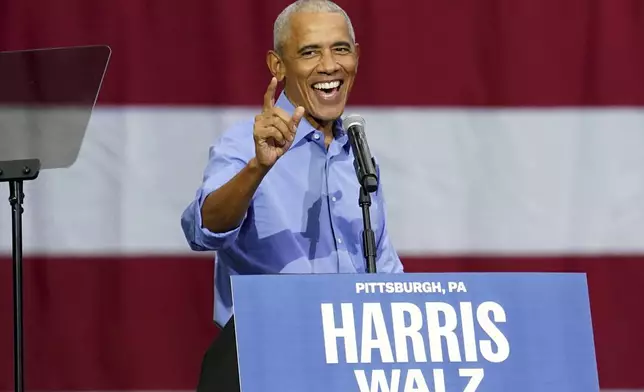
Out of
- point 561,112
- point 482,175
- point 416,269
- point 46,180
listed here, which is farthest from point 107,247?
point 561,112

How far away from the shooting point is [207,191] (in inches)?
67.6

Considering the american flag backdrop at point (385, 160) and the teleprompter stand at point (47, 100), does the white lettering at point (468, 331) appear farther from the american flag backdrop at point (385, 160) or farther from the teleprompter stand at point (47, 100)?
the american flag backdrop at point (385, 160)

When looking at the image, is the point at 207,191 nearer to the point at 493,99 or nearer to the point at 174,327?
the point at 174,327

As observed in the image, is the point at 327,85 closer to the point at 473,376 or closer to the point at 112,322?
the point at 473,376

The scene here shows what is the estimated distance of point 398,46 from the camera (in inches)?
103

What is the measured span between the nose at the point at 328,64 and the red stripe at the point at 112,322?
0.75 metres

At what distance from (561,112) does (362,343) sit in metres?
1.38

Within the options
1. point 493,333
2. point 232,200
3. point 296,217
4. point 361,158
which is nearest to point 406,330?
point 493,333

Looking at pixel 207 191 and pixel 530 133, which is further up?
pixel 530 133

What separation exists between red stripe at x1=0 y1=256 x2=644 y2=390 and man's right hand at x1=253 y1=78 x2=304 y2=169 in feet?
3.28

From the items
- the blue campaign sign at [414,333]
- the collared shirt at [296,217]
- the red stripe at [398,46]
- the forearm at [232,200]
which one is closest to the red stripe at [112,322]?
the red stripe at [398,46]

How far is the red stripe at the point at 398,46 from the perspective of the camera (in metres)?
2.52

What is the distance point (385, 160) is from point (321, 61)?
692 millimetres

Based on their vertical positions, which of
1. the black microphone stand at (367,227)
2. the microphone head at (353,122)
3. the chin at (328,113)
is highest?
the chin at (328,113)
